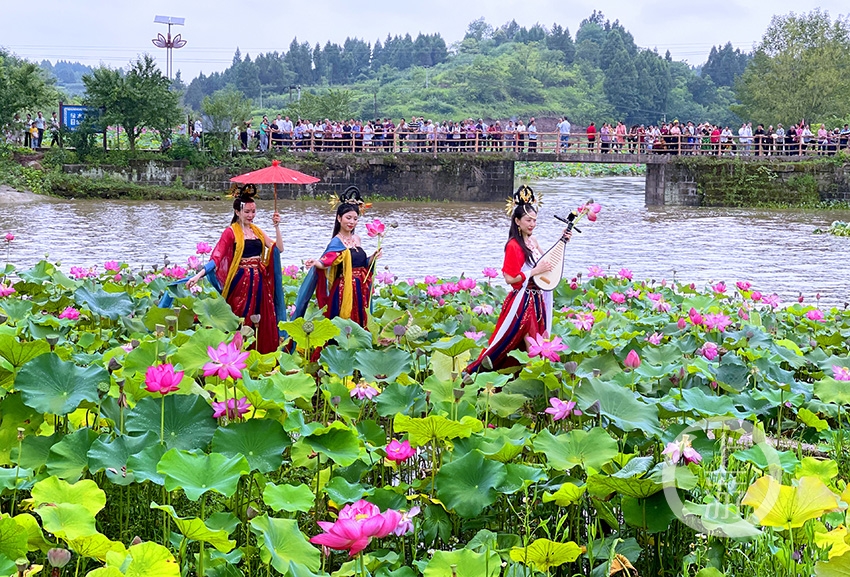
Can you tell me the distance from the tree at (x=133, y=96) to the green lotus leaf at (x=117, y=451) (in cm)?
2559

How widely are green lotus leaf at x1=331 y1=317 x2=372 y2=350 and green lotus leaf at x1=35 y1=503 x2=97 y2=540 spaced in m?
2.12

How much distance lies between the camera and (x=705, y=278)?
42.4 ft

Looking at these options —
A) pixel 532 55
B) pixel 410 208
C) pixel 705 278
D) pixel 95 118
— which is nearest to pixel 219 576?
pixel 705 278

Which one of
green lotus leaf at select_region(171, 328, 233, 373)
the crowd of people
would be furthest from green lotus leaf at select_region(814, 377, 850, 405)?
the crowd of people

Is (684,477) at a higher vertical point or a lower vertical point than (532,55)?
lower

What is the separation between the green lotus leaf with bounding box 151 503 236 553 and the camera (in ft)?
7.51

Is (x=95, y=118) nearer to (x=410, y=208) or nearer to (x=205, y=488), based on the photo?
(x=410, y=208)

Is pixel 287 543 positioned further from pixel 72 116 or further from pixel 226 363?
pixel 72 116

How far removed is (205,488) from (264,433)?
44cm

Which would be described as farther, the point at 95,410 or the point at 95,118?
the point at 95,118

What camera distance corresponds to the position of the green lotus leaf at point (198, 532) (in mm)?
2289

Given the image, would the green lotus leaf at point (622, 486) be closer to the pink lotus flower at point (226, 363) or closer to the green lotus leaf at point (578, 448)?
the green lotus leaf at point (578, 448)

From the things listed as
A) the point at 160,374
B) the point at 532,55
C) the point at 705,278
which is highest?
the point at 532,55

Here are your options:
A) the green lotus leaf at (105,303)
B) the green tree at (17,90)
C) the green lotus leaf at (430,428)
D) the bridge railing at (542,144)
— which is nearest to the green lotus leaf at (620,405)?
the green lotus leaf at (430,428)
